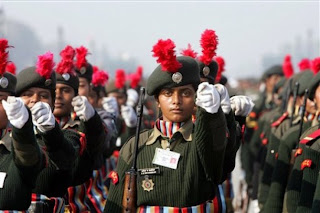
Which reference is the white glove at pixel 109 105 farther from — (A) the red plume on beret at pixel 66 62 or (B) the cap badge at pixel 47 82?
(B) the cap badge at pixel 47 82

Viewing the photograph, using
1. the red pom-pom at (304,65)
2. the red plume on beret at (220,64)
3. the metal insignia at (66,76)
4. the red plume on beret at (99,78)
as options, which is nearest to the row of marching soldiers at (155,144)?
the metal insignia at (66,76)

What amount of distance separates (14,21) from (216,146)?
17144 centimetres

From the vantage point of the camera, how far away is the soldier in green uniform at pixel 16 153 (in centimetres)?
579

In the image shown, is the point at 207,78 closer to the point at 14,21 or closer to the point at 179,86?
the point at 179,86

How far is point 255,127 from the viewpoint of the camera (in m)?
14.6

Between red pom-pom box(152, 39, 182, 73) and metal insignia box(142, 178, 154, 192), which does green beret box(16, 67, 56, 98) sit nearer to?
red pom-pom box(152, 39, 182, 73)

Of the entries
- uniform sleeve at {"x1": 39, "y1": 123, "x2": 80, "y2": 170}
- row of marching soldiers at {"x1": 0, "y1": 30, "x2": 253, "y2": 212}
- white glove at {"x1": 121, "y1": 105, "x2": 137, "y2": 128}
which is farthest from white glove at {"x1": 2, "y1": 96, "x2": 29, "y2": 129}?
white glove at {"x1": 121, "y1": 105, "x2": 137, "y2": 128}

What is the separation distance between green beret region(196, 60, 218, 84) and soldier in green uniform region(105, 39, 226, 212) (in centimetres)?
92

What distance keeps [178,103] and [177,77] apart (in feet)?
0.65

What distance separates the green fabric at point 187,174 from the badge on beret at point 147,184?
0.02 m

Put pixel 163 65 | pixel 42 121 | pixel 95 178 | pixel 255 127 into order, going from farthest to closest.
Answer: pixel 255 127, pixel 95 178, pixel 163 65, pixel 42 121

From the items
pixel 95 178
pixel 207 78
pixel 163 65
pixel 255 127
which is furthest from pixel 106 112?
pixel 255 127

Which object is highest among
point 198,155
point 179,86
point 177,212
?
point 179,86

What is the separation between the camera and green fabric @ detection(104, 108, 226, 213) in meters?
6.18
